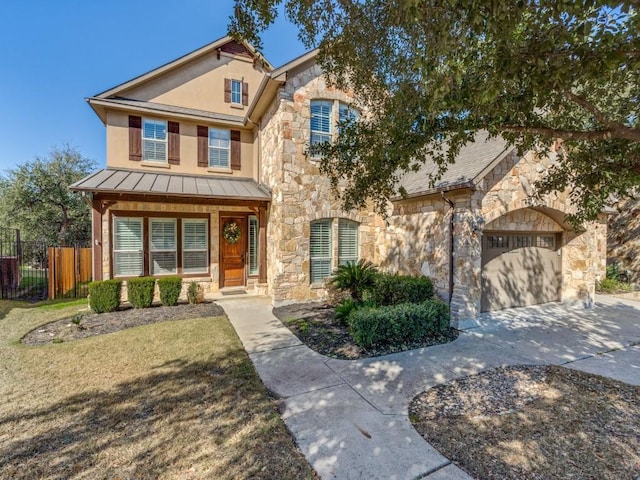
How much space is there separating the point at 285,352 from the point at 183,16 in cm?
864

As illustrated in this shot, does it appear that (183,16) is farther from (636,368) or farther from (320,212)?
(636,368)

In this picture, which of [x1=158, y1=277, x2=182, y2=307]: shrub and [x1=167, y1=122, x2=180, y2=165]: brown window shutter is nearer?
[x1=158, y1=277, x2=182, y2=307]: shrub

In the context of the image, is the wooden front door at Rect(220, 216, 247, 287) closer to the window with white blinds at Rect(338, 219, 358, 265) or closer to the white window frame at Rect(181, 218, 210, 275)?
the white window frame at Rect(181, 218, 210, 275)

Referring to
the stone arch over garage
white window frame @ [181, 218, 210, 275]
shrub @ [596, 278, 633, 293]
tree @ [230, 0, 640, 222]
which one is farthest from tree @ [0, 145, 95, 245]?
shrub @ [596, 278, 633, 293]

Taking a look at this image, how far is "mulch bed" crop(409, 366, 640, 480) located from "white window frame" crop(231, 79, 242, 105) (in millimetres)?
12516

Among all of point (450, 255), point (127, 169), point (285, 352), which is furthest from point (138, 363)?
point (127, 169)

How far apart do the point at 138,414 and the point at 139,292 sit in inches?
234

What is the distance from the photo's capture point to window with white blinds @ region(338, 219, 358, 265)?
10180 millimetres

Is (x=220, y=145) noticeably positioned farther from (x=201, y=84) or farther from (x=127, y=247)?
(x=127, y=247)

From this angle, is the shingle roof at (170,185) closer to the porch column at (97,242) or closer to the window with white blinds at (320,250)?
the porch column at (97,242)

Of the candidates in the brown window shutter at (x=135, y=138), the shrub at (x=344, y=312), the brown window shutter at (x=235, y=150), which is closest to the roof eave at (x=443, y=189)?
the shrub at (x=344, y=312)

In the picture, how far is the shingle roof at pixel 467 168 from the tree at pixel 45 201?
18935 mm

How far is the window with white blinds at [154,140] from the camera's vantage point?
35.4ft

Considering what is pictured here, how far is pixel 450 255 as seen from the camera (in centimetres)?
740
